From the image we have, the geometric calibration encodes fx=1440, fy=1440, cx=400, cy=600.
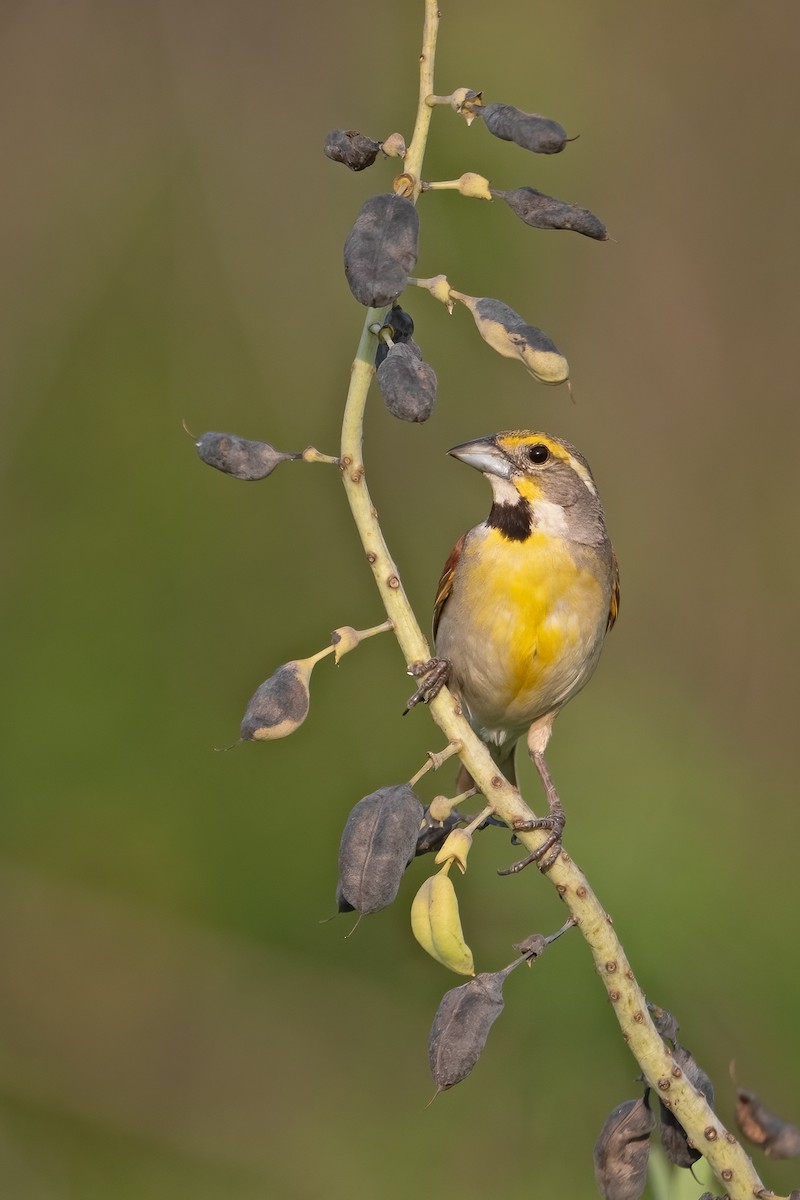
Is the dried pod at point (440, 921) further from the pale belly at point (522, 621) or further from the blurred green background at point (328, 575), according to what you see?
the blurred green background at point (328, 575)

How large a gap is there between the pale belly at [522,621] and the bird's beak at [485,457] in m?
0.21

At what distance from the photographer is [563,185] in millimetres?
6184

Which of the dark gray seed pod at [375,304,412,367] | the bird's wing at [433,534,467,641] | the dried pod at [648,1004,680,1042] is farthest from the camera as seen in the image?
the bird's wing at [433,534,467,641]

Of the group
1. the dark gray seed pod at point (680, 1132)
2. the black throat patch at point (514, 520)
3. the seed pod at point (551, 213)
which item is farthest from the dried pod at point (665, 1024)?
the black throat patch at point (514, 520)

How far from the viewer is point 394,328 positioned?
7.93ft

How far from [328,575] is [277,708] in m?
3.10

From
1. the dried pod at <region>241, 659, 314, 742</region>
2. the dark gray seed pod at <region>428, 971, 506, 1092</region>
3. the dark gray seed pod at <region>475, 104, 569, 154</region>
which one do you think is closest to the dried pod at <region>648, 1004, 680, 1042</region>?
the dark gray seed pod at <region>428, 971, 506, 1092</region>

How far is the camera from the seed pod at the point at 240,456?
2439 mm

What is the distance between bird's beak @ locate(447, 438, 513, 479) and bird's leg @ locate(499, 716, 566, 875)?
817 mm

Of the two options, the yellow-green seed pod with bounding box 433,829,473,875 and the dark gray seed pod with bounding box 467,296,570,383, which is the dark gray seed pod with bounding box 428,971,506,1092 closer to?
the yellow-green seed pod with bounding box 433,829,473,875

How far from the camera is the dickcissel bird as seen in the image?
3.85m

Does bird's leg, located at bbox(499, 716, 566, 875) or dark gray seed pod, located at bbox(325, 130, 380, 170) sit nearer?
dark gray seed pod, located at bbox(325, 130, 380, 170)

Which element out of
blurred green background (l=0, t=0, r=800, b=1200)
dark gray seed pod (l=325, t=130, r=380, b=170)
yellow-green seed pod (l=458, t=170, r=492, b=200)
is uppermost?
yellow-green seed pod (l=458, t=170, r=492, b=200)

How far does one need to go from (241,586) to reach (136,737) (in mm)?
726
